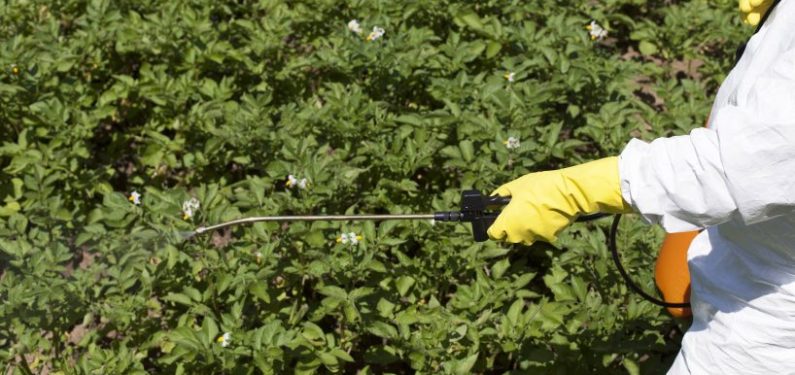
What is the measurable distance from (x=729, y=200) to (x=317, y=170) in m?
1.70

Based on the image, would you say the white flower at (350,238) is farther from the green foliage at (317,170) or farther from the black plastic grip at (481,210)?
the black plastic grip at (481,210)

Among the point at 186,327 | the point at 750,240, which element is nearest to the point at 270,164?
the point at 186,327

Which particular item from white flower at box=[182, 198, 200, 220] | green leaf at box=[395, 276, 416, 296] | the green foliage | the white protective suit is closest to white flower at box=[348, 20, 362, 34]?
the green foliage

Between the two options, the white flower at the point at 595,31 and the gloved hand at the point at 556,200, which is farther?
the white flower at the point at 595,31

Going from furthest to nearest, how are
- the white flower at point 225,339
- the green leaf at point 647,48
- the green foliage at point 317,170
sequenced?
the green leaf at point 647,48 < the green foliage at point 317,170 < the white flower at point 225,339

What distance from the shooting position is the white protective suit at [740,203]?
5.50 feet

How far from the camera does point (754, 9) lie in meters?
2.19

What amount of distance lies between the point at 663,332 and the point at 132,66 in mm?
2519

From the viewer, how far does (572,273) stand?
3.04 m

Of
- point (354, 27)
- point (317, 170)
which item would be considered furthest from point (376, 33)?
point (317, 170)

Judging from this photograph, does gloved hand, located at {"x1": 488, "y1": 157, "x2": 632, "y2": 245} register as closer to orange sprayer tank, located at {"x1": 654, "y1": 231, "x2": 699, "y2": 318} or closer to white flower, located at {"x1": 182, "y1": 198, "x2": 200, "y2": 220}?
orange sprayer tank, located at {"x1": 654, "y1": 231, "x2": 699, "y2": 318}

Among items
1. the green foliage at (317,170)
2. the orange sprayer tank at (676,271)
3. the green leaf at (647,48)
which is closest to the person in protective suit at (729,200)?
the orange sprayer tank at (676,271)

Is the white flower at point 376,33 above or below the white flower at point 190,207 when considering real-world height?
above

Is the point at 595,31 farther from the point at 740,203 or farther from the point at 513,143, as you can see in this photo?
the point at 740,203
